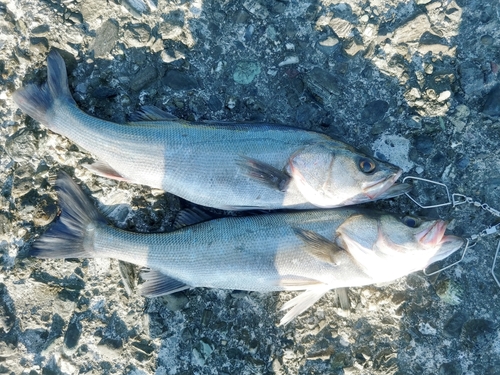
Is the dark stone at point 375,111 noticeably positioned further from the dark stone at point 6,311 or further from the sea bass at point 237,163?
the dark stone at point 6,311

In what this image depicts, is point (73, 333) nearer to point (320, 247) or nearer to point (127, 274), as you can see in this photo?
point (127, 274)

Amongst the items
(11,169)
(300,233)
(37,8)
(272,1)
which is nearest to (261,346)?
(300,233)

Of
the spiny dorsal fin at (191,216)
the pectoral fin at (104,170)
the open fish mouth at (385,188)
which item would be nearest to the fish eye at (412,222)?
the open fish mouth at (385,188)

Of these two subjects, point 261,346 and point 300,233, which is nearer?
point 300,233

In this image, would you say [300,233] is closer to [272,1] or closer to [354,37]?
[354,37]

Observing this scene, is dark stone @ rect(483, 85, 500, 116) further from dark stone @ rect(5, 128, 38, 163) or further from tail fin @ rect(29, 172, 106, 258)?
dark stone @ rect(5, 128, 38, 163)

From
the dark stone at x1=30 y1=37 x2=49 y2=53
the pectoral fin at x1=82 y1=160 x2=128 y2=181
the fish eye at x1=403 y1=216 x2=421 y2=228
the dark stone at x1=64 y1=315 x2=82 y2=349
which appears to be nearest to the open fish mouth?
the fish eye at x1=403 y1=216 x2=421 y2=228
